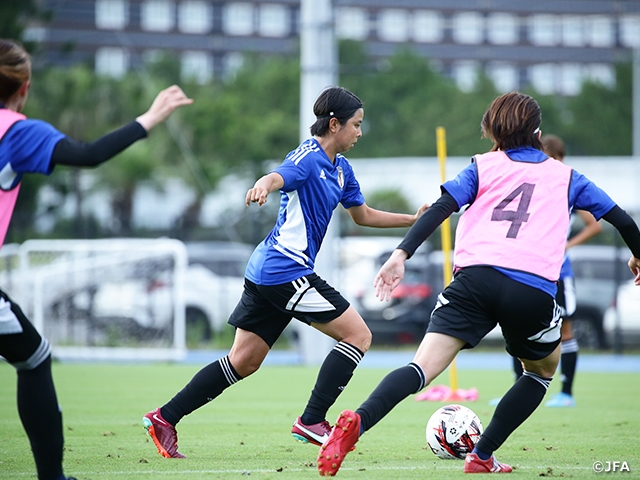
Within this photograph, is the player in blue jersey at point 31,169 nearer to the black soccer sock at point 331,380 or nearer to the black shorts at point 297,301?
the black shorts at point 297,301

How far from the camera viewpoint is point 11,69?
4.00 meters

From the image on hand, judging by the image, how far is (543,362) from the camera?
4746 millimetres

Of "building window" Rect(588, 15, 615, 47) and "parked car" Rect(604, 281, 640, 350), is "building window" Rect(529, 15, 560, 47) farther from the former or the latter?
"parked car" Rect(604, 281, 640, 350)

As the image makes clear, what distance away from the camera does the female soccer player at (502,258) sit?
4.46 m

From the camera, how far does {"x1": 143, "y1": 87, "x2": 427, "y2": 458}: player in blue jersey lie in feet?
17.1

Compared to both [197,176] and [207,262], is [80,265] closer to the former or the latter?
[207,262]

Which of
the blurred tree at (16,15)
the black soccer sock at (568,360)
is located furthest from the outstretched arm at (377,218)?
the blurred tree at (16,15)

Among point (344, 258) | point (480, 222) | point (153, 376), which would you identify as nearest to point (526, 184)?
point (480, 222)

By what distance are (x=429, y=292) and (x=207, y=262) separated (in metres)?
4.45

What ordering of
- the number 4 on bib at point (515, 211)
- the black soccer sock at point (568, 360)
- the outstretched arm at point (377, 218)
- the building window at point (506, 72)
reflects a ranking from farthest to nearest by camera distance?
the building window at point (506, 72), the black soccer sock at point (568, 360), the outstretched arm at point (377, 218), the number 4 on bib at point (515, 211)

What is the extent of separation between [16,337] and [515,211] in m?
2.41

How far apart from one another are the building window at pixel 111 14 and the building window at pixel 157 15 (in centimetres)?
143

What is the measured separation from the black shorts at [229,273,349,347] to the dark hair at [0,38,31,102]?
1814 mm

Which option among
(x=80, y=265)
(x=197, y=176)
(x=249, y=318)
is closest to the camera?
(x=249, y=318)
